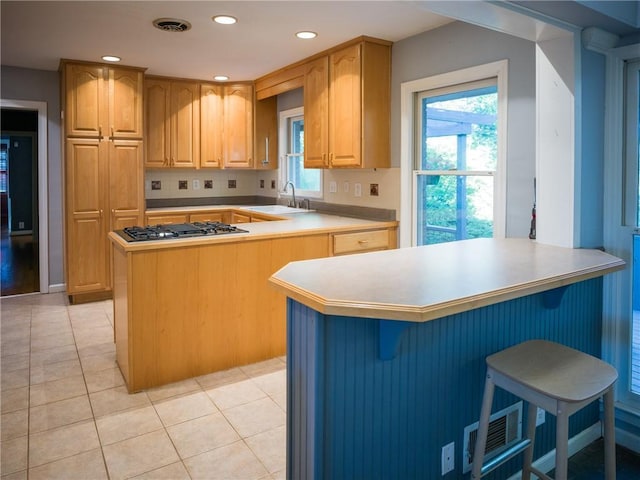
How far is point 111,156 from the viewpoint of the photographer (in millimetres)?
4602

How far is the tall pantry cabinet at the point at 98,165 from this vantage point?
442 centimetres

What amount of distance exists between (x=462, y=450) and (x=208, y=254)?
1.79 m

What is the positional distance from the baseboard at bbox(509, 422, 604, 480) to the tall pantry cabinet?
3995 millimetres

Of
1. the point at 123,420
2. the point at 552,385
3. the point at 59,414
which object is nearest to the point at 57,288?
the point at 59,414

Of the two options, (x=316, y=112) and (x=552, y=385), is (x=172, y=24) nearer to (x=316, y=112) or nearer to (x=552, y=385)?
(x=316, y=112)

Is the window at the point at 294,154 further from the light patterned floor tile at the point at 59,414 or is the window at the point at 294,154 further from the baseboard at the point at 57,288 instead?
the light patterned floor tile at the point at 59,414

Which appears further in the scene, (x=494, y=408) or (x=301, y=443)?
(x=494, y=408)

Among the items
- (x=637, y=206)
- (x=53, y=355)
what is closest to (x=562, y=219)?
(x=637, y=206)

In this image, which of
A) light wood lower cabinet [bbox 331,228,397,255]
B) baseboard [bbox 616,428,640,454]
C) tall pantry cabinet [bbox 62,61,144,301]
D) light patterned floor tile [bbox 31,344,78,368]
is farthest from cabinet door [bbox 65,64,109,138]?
baseboard [bbox 616,428,640,454]

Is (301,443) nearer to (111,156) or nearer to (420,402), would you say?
(420,402)

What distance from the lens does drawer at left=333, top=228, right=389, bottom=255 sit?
355cm

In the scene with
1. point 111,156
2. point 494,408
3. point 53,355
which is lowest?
point 53,355

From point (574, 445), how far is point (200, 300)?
83.3 inches

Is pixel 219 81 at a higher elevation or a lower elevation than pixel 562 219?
higher
